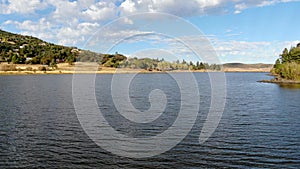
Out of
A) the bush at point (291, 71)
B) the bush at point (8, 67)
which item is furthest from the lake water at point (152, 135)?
the bush at point (8, 67)

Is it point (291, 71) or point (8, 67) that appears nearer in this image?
point (291, 71)

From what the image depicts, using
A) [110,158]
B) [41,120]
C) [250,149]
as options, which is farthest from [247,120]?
[41,120]

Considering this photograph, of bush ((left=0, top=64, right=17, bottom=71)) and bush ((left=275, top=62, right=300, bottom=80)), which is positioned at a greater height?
bush ((left=275, top=62, right=300, bottom=80))

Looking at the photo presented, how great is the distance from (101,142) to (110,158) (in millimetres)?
4128

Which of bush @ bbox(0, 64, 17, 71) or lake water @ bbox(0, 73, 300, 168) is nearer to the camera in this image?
lake water @ bbox(0, 73, 300, 168)

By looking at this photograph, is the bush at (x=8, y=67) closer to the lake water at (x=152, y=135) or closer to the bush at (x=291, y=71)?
the bush at (x=291, y=71)

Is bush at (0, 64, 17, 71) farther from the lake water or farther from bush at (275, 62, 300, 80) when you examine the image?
the lake water

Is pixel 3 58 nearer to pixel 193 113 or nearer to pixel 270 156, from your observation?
pixel 193 113

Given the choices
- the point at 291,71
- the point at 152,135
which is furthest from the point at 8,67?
the point at 152,135

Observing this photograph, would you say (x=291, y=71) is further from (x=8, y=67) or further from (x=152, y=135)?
(x=8, y=67)

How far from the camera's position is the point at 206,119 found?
113 ft

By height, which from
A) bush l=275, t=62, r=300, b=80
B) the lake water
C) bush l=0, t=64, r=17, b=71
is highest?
bush l=275, t=62, r=300, b=80

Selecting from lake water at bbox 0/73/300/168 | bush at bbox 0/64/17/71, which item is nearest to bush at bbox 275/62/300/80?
lake water at bbox 0/73/300/168

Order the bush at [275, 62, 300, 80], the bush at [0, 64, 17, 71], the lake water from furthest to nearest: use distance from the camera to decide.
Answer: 1. the bush at [0, 64, 17, 71]
2. the bush at [275, 62, 300, 80]
3. the lake water
